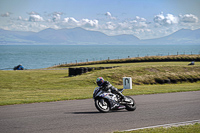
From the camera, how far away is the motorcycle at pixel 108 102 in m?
12.4

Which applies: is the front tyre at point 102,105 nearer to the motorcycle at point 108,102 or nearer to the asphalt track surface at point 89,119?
the motorcycle at point 108,102

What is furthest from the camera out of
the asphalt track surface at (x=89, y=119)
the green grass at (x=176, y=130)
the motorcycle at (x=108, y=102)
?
the motorcycle at (x=108, y=102)

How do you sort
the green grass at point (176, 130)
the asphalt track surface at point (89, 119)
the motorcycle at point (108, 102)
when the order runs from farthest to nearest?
the motorcycle at point (108, 102)
the asphalt track surface at point (89, 119)
the green grass at point (176, 130)

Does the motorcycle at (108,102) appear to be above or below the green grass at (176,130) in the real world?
above

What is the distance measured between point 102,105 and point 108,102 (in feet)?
0.94

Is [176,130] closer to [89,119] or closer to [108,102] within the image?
[89,119]

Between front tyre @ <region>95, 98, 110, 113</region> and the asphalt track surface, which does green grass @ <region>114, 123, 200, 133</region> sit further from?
front tyre @ <region>95, 98, 110, 113</region>

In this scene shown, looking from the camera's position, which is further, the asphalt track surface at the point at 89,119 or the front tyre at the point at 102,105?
the front tyre at the point at 102,105

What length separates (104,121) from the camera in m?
10.6

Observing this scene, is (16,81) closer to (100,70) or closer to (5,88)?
(5,88)

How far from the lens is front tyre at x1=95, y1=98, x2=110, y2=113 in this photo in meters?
12.5

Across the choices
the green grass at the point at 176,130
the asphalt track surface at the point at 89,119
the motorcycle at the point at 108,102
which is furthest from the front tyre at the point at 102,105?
the green grass at the point at 176,130

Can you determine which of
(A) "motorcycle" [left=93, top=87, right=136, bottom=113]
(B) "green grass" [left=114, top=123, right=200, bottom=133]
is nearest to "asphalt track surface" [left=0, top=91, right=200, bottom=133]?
(A) "motorcycle" [left=93, top=87, right=136, bottom=113]

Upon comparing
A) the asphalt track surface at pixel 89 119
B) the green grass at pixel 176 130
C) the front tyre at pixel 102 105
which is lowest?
the asphalt track surface at pixel 89 119
